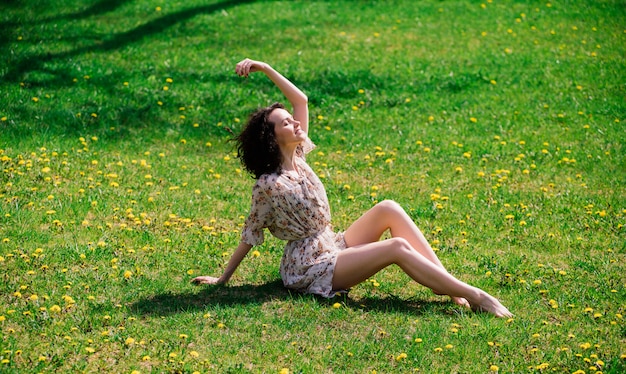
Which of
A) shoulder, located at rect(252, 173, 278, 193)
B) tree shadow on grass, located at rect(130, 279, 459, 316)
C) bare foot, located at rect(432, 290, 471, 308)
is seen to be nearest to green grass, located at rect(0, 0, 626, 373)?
tree shadow on grass, located at rect(130, 279, 459, 316)

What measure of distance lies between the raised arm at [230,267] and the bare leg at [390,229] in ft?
2.61

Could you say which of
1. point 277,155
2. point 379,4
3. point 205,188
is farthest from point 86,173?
point 379,4

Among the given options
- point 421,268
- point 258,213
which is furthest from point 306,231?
point 421,268

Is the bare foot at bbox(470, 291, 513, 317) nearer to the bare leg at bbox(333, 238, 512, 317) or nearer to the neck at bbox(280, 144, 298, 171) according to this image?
the bare leg at bbox(333, 238, 512, 317)

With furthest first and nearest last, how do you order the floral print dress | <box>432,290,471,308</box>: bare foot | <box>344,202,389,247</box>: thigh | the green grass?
<box>344,202,389,247</box>: thigh < <box>432,290,471,308</box>: bare foot < the floral print dress < the green grass

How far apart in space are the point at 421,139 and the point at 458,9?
5419mm

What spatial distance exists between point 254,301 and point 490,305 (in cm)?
161

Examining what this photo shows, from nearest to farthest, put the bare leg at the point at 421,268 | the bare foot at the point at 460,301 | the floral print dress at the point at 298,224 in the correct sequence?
1. the bare leg at the point at 421,268
2. the floral print dress at the point at 298,224
3. the bare foot at the point at 460,301

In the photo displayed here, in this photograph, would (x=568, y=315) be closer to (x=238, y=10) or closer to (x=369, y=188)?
(x=369, y=188)

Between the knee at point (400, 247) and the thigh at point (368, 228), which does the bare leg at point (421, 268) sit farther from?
the thigh at point (368, 228)

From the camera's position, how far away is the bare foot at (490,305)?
5566mm

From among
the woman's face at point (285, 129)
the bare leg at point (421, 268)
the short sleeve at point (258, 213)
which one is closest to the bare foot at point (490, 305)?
the bare leg at point (421, 268)

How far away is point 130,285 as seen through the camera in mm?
5926

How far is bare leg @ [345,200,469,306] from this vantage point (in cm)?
582
